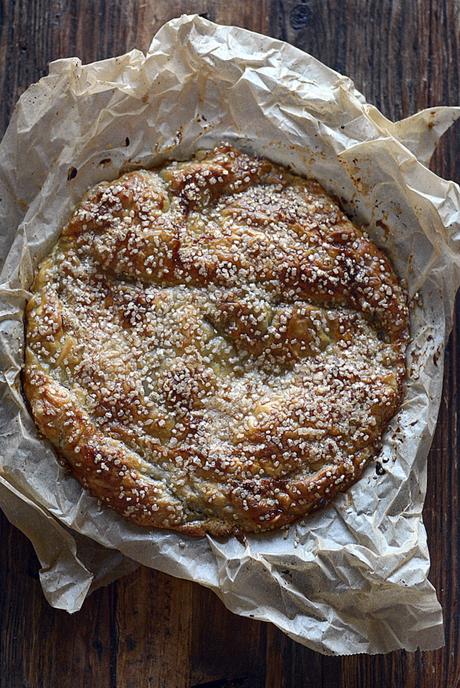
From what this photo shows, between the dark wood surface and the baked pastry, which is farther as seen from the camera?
the dark wood surface

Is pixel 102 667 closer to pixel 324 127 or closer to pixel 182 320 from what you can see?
pixel 182 320

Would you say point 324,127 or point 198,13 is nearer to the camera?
point 324,127

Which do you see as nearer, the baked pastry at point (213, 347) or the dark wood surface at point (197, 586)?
the baked pastry at point (213, 347)

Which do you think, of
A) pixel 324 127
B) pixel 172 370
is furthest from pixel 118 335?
pixel 324 127

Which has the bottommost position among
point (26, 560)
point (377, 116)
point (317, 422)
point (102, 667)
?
point (102, 667)

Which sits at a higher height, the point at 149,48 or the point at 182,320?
the point at 149,48
